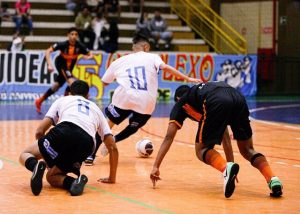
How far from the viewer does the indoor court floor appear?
7.50 metres

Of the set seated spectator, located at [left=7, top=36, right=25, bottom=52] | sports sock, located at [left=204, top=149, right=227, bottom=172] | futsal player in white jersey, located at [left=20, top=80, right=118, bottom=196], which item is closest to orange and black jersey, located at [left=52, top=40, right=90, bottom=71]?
seated spectator, located at [left=7, top=36, right=25, bottom=52]

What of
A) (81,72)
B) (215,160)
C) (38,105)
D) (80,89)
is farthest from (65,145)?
(81,72)

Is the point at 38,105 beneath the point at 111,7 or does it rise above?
beneath

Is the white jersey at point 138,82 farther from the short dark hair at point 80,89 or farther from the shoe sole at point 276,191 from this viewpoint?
the shoe sole at point 276,191

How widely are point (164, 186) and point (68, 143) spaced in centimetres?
141

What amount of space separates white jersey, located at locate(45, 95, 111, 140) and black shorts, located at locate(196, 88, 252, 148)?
47.7 inches

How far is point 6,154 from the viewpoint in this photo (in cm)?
1137

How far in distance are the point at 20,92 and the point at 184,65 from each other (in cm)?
615

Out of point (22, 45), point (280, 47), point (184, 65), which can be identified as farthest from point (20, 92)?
point (280, 47)

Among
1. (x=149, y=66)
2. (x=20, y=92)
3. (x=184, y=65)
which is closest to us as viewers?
(x=149, y=66)

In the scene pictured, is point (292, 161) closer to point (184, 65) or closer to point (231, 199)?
point (231, 199)

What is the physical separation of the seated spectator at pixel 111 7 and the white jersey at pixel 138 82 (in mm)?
19675

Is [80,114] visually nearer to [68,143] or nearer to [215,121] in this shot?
[68,143]

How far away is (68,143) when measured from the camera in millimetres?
8188
